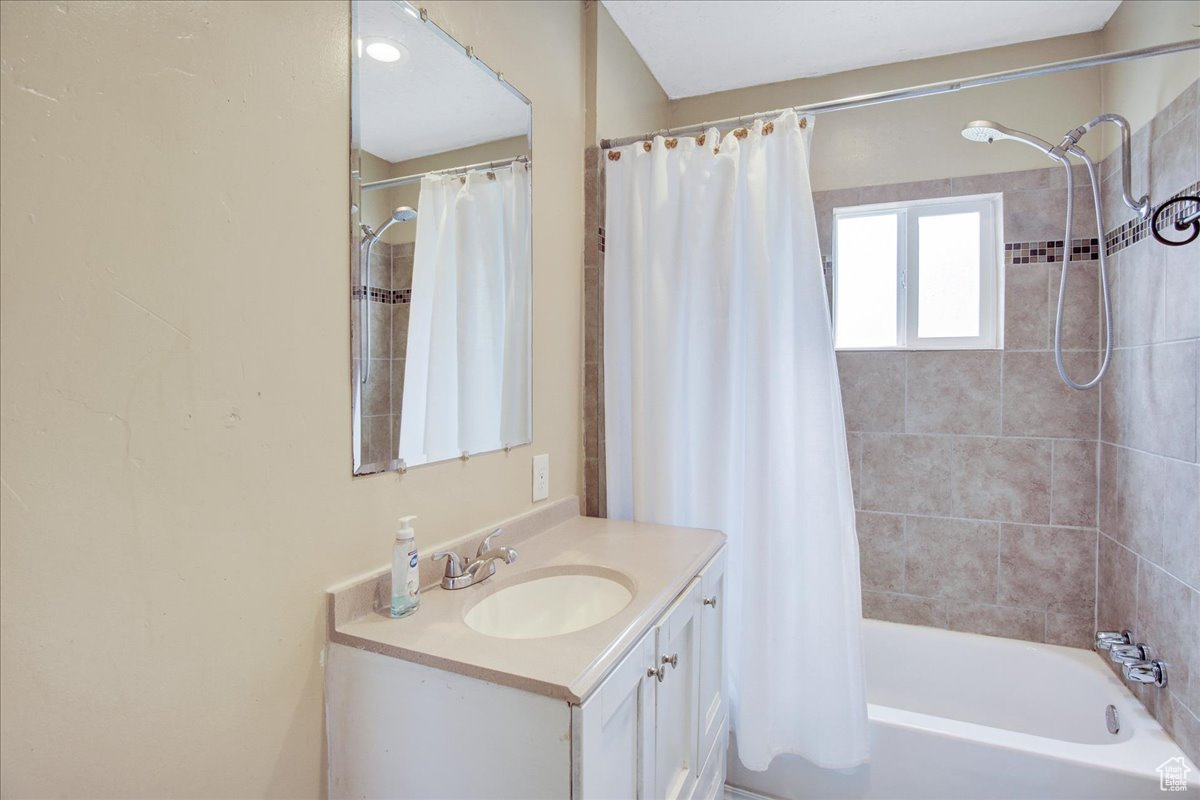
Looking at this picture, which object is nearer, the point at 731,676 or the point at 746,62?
the point at 731,676

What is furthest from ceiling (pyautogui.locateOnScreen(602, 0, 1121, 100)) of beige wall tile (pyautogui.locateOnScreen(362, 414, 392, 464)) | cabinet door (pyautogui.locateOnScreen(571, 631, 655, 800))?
cabinet door (pyautogui.locateOnScreen(571, 631, 655, 800))

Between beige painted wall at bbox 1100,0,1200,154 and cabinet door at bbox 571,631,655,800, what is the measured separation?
2044 millimetres

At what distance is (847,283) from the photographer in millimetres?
2482

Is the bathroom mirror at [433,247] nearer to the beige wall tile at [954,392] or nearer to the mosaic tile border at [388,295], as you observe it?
the mosaic tile border at [388,295]

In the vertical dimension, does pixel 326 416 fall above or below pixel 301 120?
below

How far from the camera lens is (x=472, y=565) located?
1.22 meters

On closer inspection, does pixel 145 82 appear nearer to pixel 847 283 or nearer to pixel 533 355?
pixel 533 355

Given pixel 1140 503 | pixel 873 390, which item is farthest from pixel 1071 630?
pixel 873 390

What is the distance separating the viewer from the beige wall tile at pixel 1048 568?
2.12 metres

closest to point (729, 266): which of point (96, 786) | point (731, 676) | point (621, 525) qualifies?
point (621, 525)

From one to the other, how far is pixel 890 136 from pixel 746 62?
66 centimetres

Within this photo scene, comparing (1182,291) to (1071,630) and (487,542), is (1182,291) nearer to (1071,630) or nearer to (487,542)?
(1071,630)

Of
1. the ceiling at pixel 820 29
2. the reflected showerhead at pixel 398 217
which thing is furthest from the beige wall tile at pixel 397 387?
the ceiling at pixel 820 29

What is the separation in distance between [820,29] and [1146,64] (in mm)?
992
